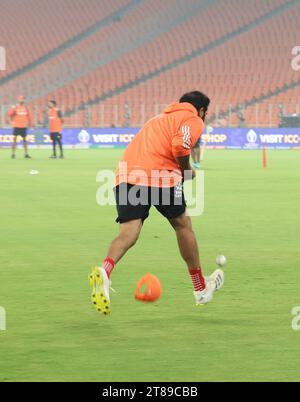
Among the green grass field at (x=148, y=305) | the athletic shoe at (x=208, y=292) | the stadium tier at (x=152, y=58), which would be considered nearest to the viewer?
the green grass field at (x=148, y=305)

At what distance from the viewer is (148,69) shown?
5859 centimetres

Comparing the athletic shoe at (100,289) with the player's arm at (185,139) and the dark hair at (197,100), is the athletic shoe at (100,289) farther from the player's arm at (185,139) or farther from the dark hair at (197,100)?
the dark hair at (197,100)

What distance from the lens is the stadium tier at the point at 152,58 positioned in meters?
55.5

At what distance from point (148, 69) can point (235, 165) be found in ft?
86.8

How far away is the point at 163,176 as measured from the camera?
29.9 feet

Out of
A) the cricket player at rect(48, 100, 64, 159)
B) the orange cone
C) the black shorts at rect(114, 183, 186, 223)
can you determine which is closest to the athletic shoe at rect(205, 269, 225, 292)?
the orange cone

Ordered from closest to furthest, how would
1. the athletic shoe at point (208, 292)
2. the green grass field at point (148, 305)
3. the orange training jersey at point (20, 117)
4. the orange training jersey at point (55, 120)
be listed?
1. the green grass field at point (148, 305)
2. the athletic shoe at point (208, 292)
3. the orange training jersey at point (55, 120)
4. the orange training jersey at point (20, 117)

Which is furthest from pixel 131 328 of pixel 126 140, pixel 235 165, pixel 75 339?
pixel 126 140

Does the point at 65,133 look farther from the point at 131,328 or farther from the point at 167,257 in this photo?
the point at 131,328

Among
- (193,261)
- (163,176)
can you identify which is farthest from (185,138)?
(193,261)

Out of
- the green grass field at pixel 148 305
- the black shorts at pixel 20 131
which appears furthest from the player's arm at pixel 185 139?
the black shorts at pixel 20 131

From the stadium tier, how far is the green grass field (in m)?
35.7

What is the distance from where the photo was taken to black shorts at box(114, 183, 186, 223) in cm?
895

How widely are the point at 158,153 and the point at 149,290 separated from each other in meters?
1.28
